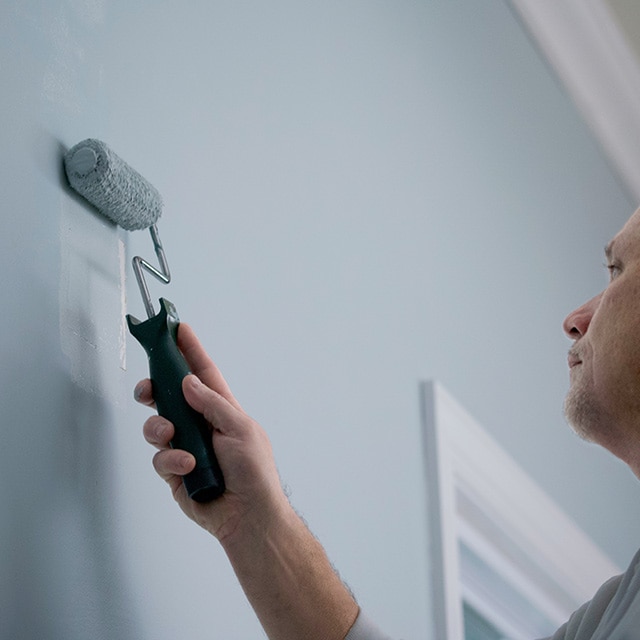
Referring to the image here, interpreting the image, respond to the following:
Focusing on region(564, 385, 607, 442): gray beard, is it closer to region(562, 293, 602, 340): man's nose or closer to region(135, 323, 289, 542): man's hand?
region(562, 293, 602, 340): man's nose

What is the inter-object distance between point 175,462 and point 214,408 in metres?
0.06

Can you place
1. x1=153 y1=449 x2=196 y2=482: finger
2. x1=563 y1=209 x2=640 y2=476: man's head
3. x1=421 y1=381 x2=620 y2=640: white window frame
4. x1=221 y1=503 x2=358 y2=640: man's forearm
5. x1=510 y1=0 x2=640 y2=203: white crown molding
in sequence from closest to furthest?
x1=153 y1=449 x2=196 y2=482: finger
x1=221 y1=503 x2=358 y2=640: man's forearm
x1=563 y1=209 x2=640 y2=476: man's head
x1=421 y1=381 x2=620 y2=640: white window frame
x1=510 y1=0 x2=640 y2=203: white crown molding

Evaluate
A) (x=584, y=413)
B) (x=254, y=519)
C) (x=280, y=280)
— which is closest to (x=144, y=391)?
(x=254, y=519)

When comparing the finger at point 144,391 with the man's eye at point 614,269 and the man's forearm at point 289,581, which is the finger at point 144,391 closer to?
the man's forearm at point 289,581

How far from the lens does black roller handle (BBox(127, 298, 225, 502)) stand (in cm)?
90

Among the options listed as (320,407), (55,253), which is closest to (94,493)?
(55,253)

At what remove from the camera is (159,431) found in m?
0.90

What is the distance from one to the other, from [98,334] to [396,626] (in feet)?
2.09

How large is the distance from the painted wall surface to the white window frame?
0.11 feet

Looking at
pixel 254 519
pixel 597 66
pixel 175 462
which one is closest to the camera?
pixel 175 462

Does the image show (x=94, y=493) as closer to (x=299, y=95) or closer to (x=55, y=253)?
(x=55, y=253)

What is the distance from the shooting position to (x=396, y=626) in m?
1.37

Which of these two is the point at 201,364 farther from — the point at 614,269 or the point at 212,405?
the point at 614,269

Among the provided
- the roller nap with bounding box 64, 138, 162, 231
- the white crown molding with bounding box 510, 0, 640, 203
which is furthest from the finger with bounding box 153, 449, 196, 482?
the white crown molding with bounding box 510, 0, 640, 203
